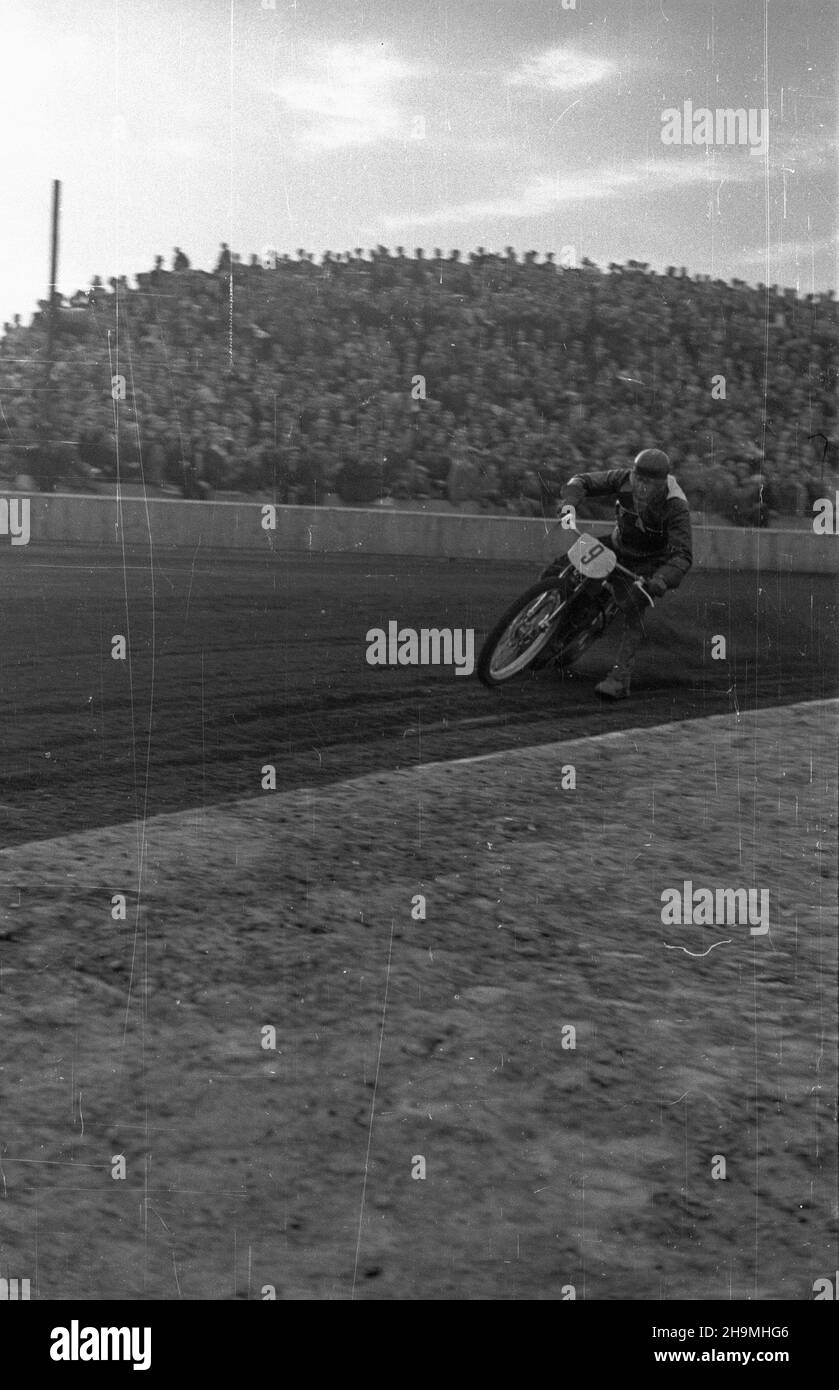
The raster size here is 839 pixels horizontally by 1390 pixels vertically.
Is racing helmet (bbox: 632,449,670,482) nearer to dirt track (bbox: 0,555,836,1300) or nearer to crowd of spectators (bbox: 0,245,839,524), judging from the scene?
crowd of spectators (bbox: 0,245,839,524)

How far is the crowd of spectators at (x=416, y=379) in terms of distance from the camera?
4.29 meters

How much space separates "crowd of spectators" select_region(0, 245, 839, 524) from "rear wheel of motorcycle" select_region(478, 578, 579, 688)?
328 mm

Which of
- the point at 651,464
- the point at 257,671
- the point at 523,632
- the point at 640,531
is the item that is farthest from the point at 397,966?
the point at 651,464

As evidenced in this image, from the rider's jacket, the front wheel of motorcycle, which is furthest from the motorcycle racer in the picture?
the front wheel of motorcycle

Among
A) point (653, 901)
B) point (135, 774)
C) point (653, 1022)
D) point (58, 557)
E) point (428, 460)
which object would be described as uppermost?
point (428, 460)

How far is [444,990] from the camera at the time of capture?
13.3ft

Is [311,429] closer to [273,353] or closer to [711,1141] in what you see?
[273,353]

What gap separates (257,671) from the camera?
447 cm

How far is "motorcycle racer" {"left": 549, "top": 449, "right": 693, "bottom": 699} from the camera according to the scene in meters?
4.41

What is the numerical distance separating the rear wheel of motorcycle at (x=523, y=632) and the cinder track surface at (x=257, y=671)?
0.07 m

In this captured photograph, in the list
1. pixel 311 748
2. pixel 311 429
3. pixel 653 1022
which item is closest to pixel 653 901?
pixel 653 1022

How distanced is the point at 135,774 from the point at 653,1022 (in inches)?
78.6

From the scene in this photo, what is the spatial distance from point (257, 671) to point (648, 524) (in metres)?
1.54

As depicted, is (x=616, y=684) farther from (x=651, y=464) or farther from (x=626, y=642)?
(x=651, y=464)
